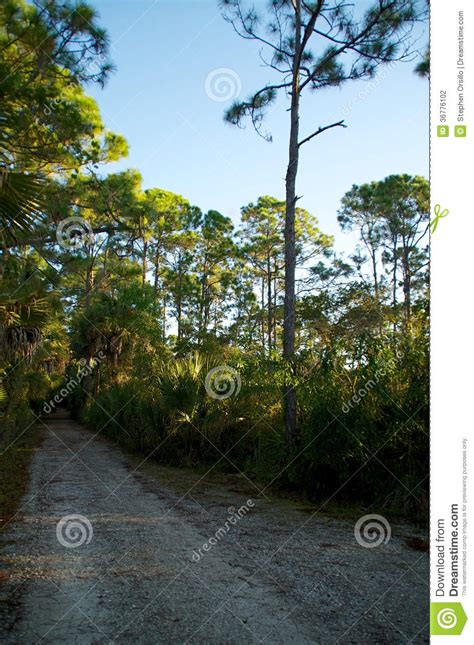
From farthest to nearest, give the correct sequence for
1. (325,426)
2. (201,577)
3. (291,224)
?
(291,224)
(325,426)
(201,577)

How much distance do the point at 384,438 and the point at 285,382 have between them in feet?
7.74

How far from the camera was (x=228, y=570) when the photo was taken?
155 inches

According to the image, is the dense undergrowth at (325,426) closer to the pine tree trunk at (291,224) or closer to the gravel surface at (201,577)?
the pine tree trunk at (291,224)

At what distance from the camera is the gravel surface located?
285cm

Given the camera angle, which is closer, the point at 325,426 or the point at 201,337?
the point at 325,426

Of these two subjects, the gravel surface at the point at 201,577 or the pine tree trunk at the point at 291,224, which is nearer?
the gravel surface at the point at 201,577

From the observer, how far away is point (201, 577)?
375cm

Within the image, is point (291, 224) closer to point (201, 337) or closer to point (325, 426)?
point (325, 426)

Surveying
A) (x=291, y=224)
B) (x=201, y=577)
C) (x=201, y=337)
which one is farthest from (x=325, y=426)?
(x=201, y=337)

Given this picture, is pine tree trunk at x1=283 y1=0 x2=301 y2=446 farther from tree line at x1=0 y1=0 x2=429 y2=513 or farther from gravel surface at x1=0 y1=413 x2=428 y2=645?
gravel surface at x1=0 y1=413 x2=428 y2=645

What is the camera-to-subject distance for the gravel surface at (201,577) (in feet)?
9.36

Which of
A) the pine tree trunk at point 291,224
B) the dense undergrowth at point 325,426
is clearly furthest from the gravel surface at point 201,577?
the pine tree trunk at point 291,224

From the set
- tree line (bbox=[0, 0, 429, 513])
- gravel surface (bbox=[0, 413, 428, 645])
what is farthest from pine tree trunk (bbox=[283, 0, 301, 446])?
gravel surface (bbox=[0, 413, 428, 645])
